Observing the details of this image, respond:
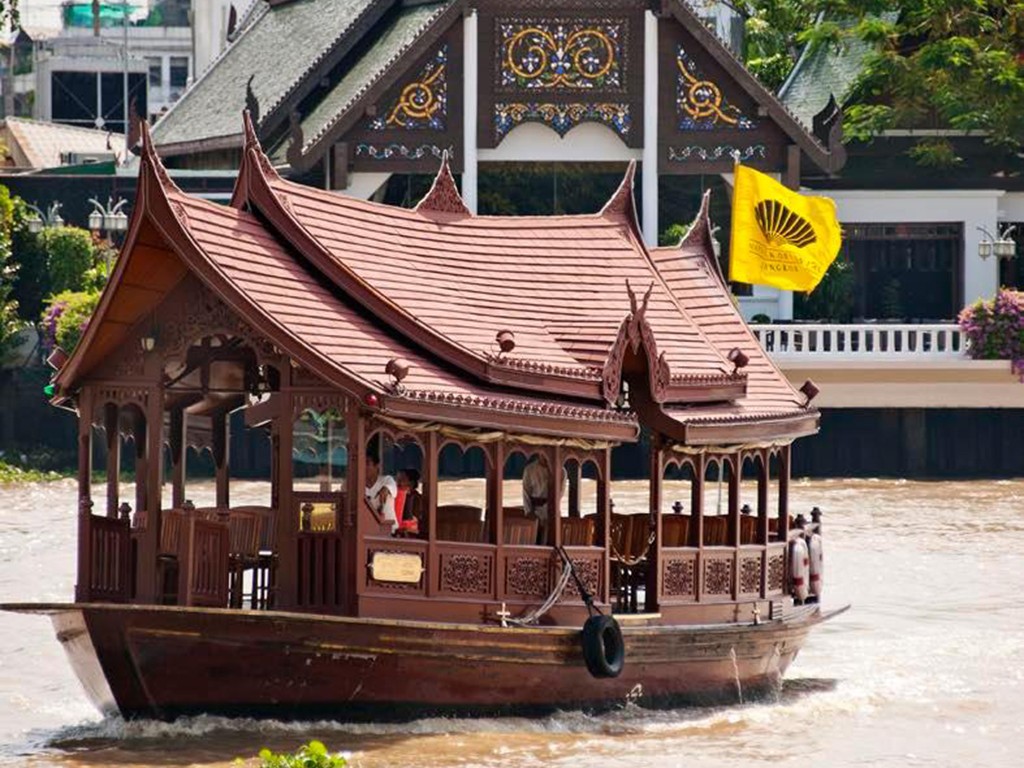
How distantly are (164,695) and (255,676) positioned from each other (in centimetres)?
62

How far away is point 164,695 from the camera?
1889cm

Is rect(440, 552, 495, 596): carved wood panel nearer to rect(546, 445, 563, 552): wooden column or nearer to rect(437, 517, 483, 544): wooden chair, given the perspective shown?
rect(437, 517, 483, 544): wooden chair

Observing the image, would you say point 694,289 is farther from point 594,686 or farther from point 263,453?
point 263,453

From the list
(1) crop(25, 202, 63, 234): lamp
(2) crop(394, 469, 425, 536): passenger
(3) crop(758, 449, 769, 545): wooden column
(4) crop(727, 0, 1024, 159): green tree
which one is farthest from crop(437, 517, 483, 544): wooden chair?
(4) crop(727, 0, 1024, 159): green tree

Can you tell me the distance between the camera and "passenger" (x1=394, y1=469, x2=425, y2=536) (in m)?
19.5

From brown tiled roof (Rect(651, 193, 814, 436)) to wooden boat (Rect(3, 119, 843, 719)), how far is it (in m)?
0.45

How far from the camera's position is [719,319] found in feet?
75.0

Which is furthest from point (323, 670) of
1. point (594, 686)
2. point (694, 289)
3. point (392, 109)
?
point (392, 109)

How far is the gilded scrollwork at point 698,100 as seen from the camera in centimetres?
4331

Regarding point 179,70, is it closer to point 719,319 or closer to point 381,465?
point 719,319

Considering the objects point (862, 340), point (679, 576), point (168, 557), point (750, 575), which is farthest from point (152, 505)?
point (862, 340)

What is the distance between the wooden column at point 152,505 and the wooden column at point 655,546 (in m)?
3.47

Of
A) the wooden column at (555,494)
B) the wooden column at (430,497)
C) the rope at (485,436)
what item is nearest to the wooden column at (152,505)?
the rope at (485,436)

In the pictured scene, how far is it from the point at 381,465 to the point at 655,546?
6.58ft
